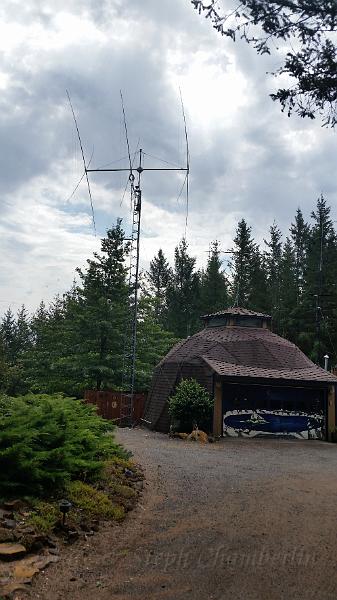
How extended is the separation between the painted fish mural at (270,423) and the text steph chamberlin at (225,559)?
13.4 m

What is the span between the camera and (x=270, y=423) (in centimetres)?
1942

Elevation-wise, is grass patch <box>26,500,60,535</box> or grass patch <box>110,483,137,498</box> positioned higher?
grass patch <box>26,500,60,535</box>

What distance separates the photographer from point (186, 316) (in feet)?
167

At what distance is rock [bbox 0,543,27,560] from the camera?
508 centimetres

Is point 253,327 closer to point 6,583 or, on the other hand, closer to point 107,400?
point 107,400

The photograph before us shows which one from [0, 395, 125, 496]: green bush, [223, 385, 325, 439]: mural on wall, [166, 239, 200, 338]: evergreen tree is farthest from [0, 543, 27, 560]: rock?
[166, 239, 200, 338]: evergreen tree

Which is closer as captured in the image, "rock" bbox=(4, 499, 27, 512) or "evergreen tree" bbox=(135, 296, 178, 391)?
"rock" bbox=(4, 499, 27, 512)

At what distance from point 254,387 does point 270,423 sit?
5.15 feet

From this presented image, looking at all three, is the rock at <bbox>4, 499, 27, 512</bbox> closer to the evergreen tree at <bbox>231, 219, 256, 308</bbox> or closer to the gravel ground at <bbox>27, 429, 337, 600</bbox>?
the gravel ground at <bbox>27, 429, 337, 600</bbox>

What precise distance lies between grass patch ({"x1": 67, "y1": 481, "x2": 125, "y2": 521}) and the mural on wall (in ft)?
40.3

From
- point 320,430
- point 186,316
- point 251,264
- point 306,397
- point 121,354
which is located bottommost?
point 320,430

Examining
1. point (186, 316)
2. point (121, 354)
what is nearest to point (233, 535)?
point (121, 354)

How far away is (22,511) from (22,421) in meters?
1.54

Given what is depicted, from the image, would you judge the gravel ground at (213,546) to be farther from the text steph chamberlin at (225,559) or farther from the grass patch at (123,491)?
the grass patch at (123,491)
